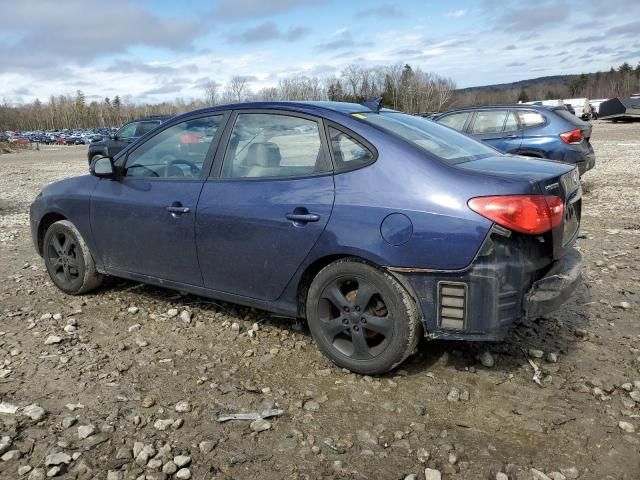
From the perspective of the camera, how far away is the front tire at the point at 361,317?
3.15 metres

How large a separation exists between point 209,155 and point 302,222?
1.02m

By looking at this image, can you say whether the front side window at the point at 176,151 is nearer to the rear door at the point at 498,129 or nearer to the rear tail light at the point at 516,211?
the rear tail light at the point at 516,211

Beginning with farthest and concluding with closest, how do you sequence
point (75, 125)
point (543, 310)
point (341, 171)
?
point (75, 125)
point (341, 171)
point (543, 310)

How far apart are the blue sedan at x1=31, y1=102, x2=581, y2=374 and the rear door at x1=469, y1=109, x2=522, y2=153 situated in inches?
231

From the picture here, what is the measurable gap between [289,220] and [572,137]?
7.40 m

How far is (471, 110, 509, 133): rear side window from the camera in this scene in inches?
386

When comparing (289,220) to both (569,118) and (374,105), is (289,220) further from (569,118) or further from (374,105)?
(569,118)

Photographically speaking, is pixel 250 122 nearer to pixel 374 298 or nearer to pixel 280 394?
pixel 374 298

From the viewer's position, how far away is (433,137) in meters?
3.68

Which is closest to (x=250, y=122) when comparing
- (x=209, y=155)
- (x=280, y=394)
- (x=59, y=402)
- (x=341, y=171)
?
(x=209, y=155)

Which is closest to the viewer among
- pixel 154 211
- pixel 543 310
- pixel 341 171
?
pixel 543 310

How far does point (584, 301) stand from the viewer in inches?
181

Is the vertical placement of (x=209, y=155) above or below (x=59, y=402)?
above

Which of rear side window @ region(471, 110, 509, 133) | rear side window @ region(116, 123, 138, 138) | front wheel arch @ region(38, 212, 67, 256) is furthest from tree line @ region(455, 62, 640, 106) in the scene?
front wheel arch @ region(38, 212, 67, 256)
